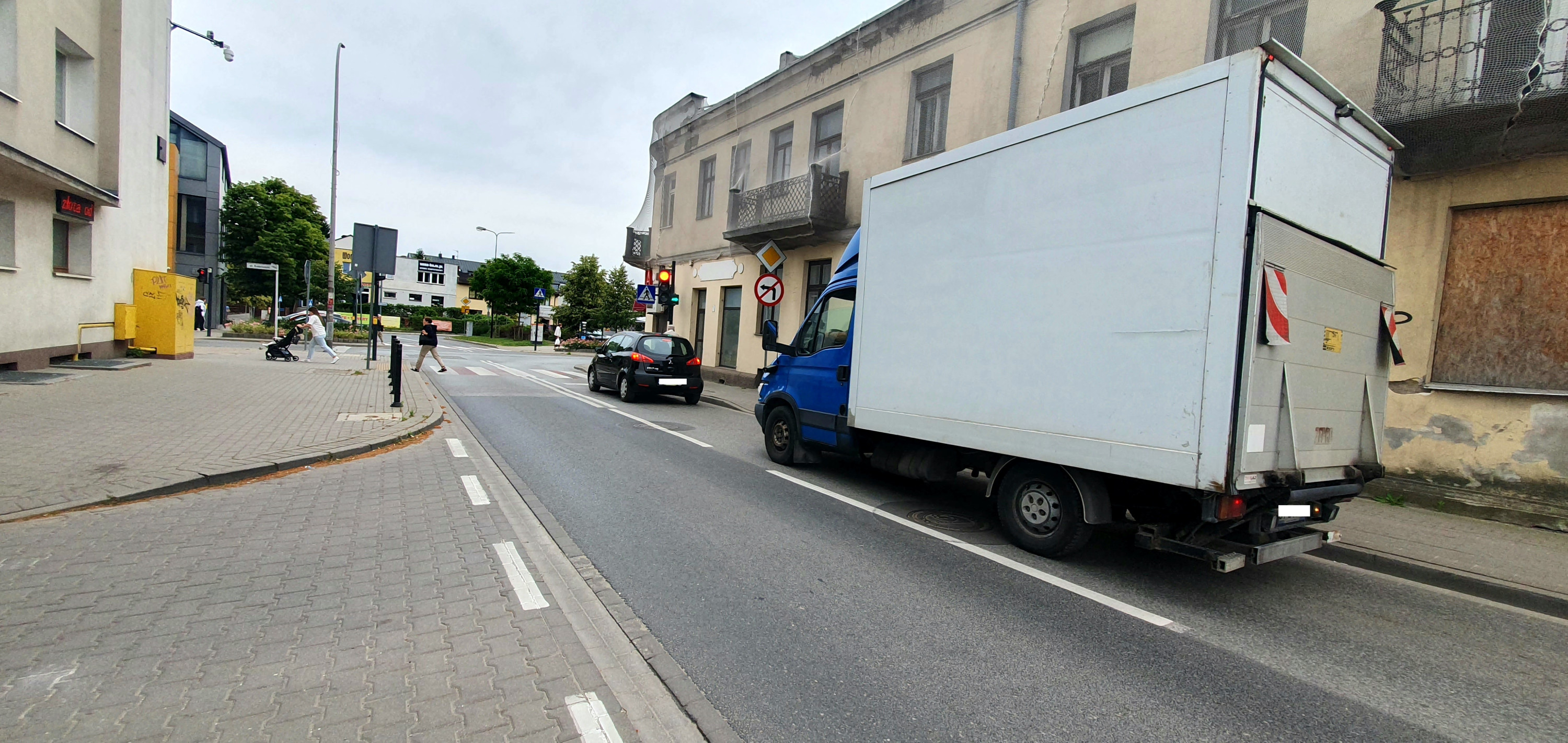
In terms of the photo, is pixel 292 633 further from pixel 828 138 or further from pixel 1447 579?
pixel 828 138

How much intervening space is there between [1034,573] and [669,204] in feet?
69.2

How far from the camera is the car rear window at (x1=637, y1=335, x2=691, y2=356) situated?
1416 cm

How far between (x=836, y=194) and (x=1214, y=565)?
12.4 m

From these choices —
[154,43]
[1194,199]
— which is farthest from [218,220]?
[1194,199]

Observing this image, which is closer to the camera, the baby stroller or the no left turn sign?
the no left turn sign

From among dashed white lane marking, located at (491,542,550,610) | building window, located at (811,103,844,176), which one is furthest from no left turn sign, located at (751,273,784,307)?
→ dashed white lane marking, located at (491,542,550,610)

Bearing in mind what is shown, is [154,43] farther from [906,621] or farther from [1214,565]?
[1214,565]

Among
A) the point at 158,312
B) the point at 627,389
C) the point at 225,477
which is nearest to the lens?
the point at 225,477

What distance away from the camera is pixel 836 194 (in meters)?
15.3

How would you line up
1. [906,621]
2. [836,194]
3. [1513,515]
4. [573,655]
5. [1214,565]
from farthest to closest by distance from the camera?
[836,194], [1513,515], [1214,565], [906,621], [573,655]

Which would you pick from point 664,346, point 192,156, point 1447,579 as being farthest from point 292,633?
point 192,156

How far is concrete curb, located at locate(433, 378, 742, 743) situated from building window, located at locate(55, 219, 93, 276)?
13.9 meters

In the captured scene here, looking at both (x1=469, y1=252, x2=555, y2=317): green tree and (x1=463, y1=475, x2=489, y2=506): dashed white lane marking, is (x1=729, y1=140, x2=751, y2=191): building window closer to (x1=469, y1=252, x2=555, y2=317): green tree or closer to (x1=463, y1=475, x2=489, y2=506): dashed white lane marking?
(x1=463, y1=475, x2=489, y2=506): dashed white lane marking

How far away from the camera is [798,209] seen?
1536cm
